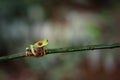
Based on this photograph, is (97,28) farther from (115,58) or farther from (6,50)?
(6,50)

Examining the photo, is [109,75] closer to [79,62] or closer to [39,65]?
[79,62]

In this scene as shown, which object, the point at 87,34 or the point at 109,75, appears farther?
the point at 87,34

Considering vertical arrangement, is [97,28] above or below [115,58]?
above

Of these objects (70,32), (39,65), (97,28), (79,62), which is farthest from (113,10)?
(39,65)

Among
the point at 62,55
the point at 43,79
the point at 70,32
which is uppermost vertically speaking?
the point at 70,32

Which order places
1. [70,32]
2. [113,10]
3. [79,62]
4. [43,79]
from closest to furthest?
[43,79] < [79,62] < [70,32] < [113,10]

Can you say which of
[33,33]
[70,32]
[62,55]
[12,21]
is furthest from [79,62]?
[12,21]

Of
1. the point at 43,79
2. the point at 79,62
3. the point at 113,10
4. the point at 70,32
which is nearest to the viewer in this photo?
the point at 43,79
